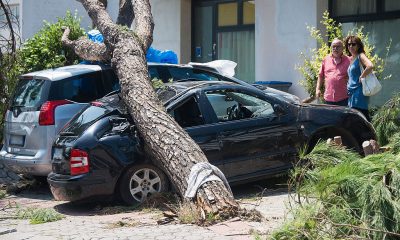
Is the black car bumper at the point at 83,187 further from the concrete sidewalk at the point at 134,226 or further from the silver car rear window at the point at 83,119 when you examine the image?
the silver car rear window at the point at 83,119

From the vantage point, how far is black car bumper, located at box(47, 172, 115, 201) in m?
8.00

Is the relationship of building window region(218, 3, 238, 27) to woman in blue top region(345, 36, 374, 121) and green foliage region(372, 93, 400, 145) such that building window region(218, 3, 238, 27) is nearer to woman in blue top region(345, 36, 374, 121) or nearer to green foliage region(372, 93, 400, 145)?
woman in blue top region(345, 36, 374, 121)

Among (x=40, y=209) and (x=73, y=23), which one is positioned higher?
(x=73, y=23)

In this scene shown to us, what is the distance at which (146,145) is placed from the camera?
26.6ft

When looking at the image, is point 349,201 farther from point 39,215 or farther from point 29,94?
point 29,94

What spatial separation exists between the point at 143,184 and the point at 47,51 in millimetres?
6297

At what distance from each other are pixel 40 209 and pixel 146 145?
5.48 ft

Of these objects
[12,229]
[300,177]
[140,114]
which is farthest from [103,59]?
[300,177]

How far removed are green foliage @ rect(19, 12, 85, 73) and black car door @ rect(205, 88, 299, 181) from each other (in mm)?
5792

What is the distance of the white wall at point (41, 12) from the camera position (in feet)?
66.9

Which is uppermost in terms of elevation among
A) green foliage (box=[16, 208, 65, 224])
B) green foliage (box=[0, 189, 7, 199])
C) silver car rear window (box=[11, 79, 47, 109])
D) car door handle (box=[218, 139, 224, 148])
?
silver car rear window (box=[11, 79, 47, 109])

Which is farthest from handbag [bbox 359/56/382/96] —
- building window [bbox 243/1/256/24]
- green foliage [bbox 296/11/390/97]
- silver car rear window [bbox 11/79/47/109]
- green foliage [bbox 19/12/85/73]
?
green foliage [bbox 19/12/85/73]

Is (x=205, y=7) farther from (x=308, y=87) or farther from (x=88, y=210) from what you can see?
(x=88, y=210)

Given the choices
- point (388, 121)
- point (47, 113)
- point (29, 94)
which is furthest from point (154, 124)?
point (388, 121)
